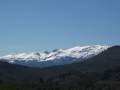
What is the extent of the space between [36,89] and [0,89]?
42721mm

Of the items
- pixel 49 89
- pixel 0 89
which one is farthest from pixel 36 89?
pixel 0 89

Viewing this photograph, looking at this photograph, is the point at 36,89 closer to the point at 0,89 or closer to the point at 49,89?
the point at 49,89

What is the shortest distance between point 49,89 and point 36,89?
809cm

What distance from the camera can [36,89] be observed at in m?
193

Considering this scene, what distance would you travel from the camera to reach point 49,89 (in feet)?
617

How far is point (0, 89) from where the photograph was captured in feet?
498

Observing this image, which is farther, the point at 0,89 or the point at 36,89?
the point at 36,89

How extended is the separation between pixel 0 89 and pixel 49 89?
133ft

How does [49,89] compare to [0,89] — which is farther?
[49,89]
